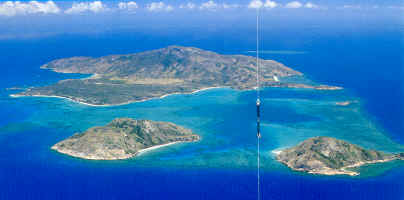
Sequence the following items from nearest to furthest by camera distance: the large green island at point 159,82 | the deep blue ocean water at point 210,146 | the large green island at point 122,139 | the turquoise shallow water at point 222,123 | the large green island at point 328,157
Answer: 1. the deep blue ocean water at point 210,146
2. the large green island at point 328,157
3. the turquoise shallow water at point 222,123
4. the large green island at point 122,139
5. the large green island at point 159,82

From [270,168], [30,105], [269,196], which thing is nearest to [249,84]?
[30,105]

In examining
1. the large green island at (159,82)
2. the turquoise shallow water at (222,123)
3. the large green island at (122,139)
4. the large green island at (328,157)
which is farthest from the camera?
the large green island at (159,82)

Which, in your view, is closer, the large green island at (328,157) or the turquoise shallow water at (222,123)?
the large green island at (328,157)

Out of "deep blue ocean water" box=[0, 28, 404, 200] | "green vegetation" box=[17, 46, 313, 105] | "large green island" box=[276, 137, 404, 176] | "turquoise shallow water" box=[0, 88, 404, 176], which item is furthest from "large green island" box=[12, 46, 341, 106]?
"large green island" box=[276, 137, 404, 176]

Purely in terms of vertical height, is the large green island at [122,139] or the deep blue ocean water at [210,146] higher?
the large green island at [122,139]

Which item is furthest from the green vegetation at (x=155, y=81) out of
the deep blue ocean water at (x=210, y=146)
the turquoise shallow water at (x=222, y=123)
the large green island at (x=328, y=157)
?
the large green island at (x=328, y=157)

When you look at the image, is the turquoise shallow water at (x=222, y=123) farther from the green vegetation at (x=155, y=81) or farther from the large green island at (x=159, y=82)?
the green vegetation at (x=155, y=81)

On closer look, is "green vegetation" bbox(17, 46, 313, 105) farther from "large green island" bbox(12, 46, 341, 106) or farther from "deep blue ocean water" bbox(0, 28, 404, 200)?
"deep blue ocean water" bbox(0, 28, 404, 200)

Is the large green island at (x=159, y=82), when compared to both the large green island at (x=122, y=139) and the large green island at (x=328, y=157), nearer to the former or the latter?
the large green island at (x=122, y=139)
